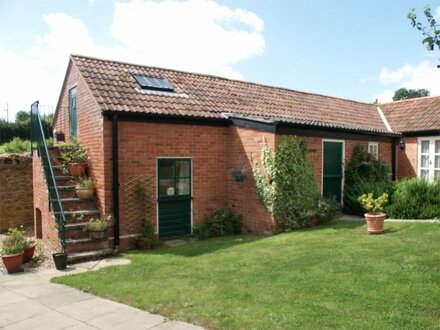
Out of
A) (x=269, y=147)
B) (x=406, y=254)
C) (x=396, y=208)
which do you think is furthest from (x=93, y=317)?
(x=396, y=208)

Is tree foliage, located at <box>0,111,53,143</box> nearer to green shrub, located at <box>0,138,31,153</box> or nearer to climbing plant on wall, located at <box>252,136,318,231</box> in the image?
green shrub, located at <box>0,138,31,153</box>

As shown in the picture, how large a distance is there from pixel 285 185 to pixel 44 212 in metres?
6.96

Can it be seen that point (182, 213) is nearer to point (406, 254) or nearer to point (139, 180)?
point (139, 180)

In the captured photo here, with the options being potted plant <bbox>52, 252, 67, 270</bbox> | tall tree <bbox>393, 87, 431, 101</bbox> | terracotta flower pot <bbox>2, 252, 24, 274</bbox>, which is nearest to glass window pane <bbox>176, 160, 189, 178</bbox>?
potted plant <bbox>52, 252, 67, 270</bbox>

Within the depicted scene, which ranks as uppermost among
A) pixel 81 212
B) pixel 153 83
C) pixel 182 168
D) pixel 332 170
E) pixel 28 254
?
pixel 153 83

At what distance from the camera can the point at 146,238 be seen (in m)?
9.41

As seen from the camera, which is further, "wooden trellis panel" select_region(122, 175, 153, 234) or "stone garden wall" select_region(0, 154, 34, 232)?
"stone garden wall" select_region(0, 154, 34, 232)

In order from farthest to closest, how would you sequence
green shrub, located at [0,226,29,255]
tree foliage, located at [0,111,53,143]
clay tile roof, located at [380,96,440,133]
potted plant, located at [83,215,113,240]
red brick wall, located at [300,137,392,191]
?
tree foliage, located at [0,111,53,143] < clay tile roof, located at [380,96,440,133] < red brick wall, located at [300,137,392,191] < potted plant, located at [83,215,113,240] < green shrub, located at [0,226,29,255]

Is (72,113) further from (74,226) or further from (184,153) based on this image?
(74,226)

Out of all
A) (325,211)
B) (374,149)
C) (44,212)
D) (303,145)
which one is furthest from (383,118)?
(44,212)

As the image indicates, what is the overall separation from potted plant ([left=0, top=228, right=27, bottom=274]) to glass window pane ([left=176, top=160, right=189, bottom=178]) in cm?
418

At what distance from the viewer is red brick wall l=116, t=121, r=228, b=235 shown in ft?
31.2

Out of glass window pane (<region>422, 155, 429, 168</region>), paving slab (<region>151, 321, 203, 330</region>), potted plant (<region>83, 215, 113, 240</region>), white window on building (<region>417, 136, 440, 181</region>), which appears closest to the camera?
paving slab (<region>151, 321, 203, 330</region>)

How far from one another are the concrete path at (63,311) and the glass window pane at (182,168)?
460 centimetres
